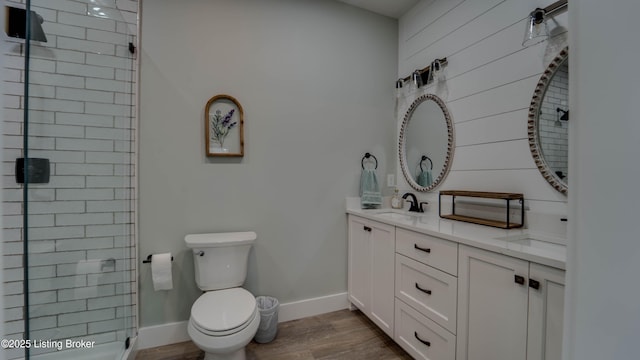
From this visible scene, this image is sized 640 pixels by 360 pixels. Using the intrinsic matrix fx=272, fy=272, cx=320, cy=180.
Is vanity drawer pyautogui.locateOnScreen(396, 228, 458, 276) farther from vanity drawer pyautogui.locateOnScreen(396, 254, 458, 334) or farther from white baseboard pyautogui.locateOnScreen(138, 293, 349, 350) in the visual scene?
white baseboard pyautogui.locateOnScreen(138, 293, 349, 350)

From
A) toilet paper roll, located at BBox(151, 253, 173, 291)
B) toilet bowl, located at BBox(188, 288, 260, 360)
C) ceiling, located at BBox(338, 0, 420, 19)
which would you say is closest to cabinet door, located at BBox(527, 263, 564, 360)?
toilet bowl, located at BBox(188, 288, 260, 360)

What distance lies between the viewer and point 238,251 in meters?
1.93

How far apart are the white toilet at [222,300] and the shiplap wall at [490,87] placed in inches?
62.4

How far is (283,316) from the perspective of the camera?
7.41 ft

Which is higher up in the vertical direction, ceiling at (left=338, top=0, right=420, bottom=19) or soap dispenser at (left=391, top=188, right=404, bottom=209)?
ceiling at (left=338, top=0, right=420, bottom=19)

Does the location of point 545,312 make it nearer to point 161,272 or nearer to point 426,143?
point 426,143

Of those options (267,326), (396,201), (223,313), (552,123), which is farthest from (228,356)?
(552,123)

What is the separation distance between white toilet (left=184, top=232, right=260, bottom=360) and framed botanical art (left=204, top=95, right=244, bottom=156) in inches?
25.3

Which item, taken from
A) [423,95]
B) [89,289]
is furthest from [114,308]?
[423,95]

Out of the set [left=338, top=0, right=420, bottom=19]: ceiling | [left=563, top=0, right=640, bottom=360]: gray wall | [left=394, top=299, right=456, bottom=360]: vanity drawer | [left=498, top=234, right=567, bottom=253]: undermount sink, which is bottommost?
[left=394, top=299, right=456, bottom=360]: vanity drawer

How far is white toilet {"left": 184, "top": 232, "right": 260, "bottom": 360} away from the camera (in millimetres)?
1437

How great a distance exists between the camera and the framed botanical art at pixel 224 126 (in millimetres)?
2037

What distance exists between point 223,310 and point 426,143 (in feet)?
6.40

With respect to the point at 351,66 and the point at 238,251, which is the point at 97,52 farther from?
the point at 351,66
